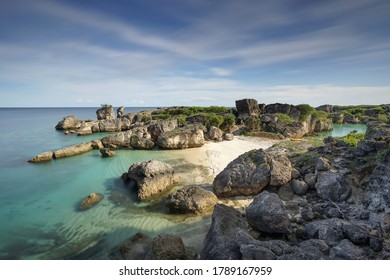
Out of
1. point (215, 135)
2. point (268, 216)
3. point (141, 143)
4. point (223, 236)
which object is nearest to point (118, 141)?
point (141, 143)

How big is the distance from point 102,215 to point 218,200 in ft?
21.5

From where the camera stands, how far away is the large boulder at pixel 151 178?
49.5 feet

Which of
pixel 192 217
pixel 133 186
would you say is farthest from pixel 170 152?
pixel 192 217

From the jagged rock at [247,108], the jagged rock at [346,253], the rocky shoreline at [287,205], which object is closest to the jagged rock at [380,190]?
the rocky shoreline at [287,205]

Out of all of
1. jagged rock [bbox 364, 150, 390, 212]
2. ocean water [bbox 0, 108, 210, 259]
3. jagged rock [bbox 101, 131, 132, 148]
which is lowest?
ocean water [bbox 0, 108, 210, 259]

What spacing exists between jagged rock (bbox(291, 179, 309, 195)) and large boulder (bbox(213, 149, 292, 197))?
0.67 meters

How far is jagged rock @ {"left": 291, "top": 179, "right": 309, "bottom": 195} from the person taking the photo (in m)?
12.5

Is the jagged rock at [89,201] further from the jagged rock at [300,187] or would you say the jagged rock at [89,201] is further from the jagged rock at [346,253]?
the jagged rock at [346,253]

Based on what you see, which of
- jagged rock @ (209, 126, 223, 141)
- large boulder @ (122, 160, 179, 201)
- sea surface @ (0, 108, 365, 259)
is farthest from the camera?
jagged rock @ (209, 126, 223, 141)

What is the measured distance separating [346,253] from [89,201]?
1350 cm

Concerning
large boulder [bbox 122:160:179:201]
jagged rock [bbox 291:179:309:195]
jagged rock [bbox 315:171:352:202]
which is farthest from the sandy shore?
jagged rock [bbox 315:171:352:202]

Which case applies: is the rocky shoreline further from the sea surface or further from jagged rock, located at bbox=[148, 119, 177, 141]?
jagged rock, located at bbox=[148, 119, 177, 141]

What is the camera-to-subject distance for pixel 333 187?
11328 mm

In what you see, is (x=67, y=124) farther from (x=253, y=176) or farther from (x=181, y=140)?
(x=253, y=176)
